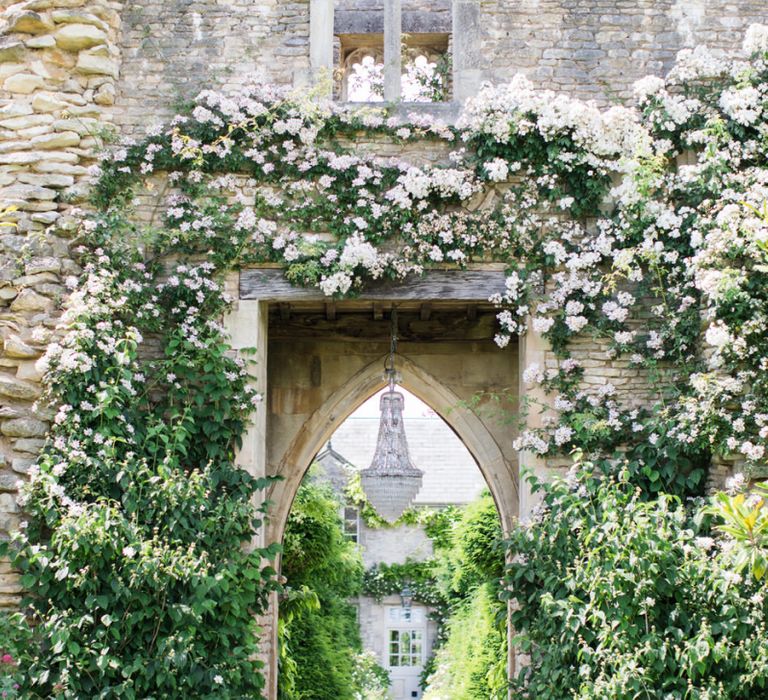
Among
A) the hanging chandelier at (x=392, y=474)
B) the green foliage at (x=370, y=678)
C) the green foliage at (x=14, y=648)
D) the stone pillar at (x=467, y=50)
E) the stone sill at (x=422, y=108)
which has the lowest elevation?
the green foliage at (x=370, y=678)

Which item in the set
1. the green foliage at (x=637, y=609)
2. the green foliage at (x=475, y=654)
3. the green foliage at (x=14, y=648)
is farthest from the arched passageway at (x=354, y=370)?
the green foliage at (x=14, y=648)

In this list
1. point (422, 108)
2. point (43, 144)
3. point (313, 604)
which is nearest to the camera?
point (43, 144)

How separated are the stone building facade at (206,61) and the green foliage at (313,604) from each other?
142 inches

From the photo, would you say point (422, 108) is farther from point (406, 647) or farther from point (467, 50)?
point (406, 647)

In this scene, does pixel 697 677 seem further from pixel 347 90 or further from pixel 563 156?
pixel 347 90

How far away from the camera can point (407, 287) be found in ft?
23.5

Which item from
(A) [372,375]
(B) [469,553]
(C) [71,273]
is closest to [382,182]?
(C) [71,273]

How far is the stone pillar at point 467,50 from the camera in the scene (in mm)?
7312

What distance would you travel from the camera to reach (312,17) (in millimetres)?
7340

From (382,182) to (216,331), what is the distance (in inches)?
55.3

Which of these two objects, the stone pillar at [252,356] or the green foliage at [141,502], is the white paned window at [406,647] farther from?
the green foliage at [141,502]

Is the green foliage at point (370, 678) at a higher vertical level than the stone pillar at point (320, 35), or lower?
lower

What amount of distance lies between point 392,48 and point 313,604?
4794 millimetres

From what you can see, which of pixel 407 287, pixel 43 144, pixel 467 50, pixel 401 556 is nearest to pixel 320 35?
pixel 467 50
